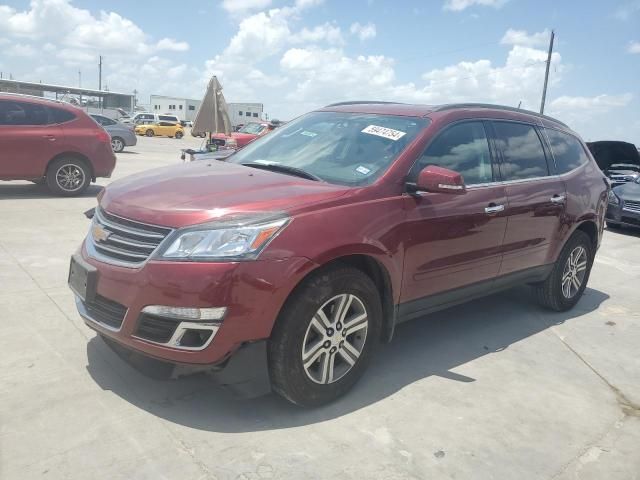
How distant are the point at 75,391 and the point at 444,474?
2.02 meters

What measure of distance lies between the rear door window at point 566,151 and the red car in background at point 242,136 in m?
11.3

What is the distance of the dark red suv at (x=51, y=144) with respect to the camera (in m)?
8.75

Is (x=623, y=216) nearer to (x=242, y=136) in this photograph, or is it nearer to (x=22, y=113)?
(x=22, y=113)

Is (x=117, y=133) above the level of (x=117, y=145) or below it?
above

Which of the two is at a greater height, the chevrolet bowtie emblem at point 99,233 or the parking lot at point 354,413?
the chevrolet bowtie emblem at point 99,233

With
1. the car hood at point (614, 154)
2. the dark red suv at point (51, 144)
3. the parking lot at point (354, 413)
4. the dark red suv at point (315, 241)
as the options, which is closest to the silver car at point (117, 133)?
the dark red suv at point (51, 144)

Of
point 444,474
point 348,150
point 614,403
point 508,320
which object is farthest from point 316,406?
point 508,320

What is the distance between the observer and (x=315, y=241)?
2936 millimetres

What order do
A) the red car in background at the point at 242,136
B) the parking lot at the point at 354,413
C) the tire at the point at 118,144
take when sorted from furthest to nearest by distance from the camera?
the tire at the point at 118,144, the red car in background at the point at 242,136, the parking lot at the point at 354,413

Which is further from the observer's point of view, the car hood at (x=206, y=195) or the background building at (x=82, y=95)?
the background building at (x=82, y=95)

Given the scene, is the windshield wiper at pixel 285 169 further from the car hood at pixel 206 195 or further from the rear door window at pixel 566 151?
the rear door window at pixel 566 151

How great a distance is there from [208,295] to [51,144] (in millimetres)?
7598

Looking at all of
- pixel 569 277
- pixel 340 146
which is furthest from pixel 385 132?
pixel 569 277

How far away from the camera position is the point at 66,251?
593 centimetres
